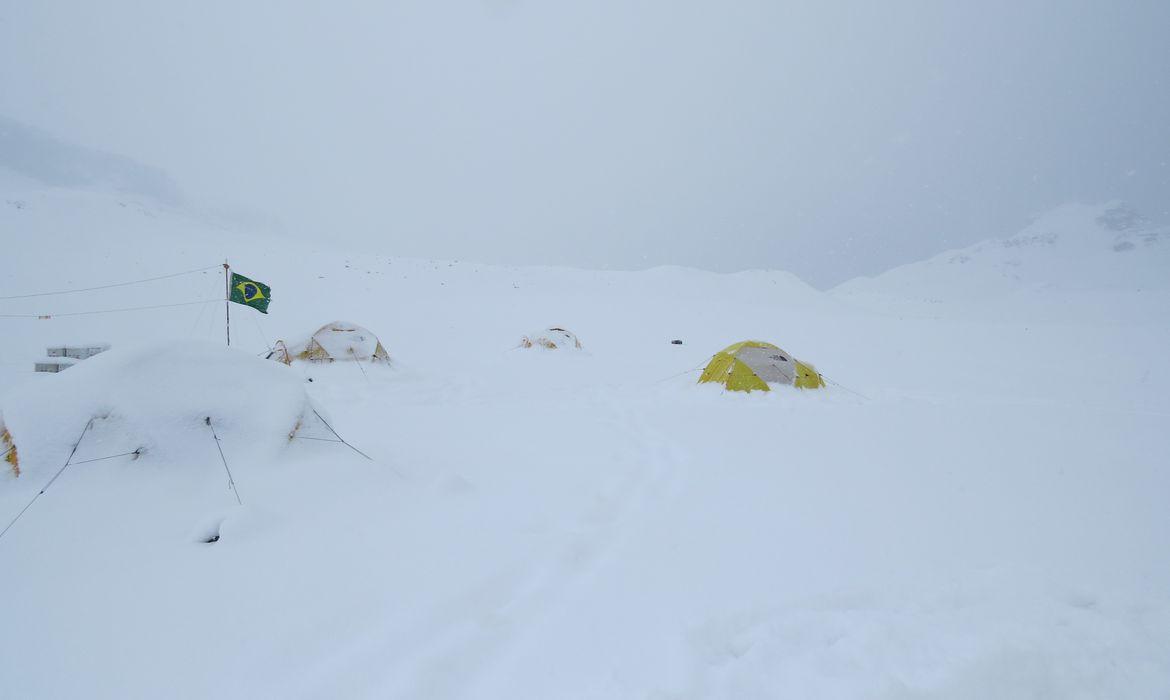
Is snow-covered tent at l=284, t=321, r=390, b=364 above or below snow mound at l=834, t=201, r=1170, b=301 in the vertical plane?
below

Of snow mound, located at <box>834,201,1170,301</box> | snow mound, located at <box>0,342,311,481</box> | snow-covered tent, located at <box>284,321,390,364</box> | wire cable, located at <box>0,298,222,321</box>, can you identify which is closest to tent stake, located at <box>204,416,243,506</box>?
snow mound, located at <box>0,342,311,481</box>

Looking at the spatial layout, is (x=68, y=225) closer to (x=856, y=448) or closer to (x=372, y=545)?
(x=372, y=545)

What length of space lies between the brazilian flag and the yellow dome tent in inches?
409

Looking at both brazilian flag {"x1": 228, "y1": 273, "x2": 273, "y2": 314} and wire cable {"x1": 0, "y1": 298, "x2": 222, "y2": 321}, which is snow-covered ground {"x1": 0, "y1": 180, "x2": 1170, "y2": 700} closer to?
brazilian flag {"x1": 228, "y1": 273, "x2": 273, "y2": 314}

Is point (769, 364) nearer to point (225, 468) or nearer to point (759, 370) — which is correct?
point (759, 370)

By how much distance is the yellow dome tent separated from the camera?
10766mm

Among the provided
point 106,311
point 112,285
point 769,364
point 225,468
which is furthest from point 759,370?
point 112,285

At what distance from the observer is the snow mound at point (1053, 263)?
303ft

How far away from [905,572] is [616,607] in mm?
2297

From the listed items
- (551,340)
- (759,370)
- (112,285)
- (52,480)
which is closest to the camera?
(52,480)

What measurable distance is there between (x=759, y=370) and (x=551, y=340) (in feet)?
30.8

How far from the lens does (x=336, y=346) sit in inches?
492

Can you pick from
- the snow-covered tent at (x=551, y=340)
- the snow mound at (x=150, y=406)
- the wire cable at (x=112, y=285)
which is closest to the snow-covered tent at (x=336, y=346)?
the snow-covered tent at (x=551, y=340)

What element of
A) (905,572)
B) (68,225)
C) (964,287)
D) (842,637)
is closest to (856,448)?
(905,572)
